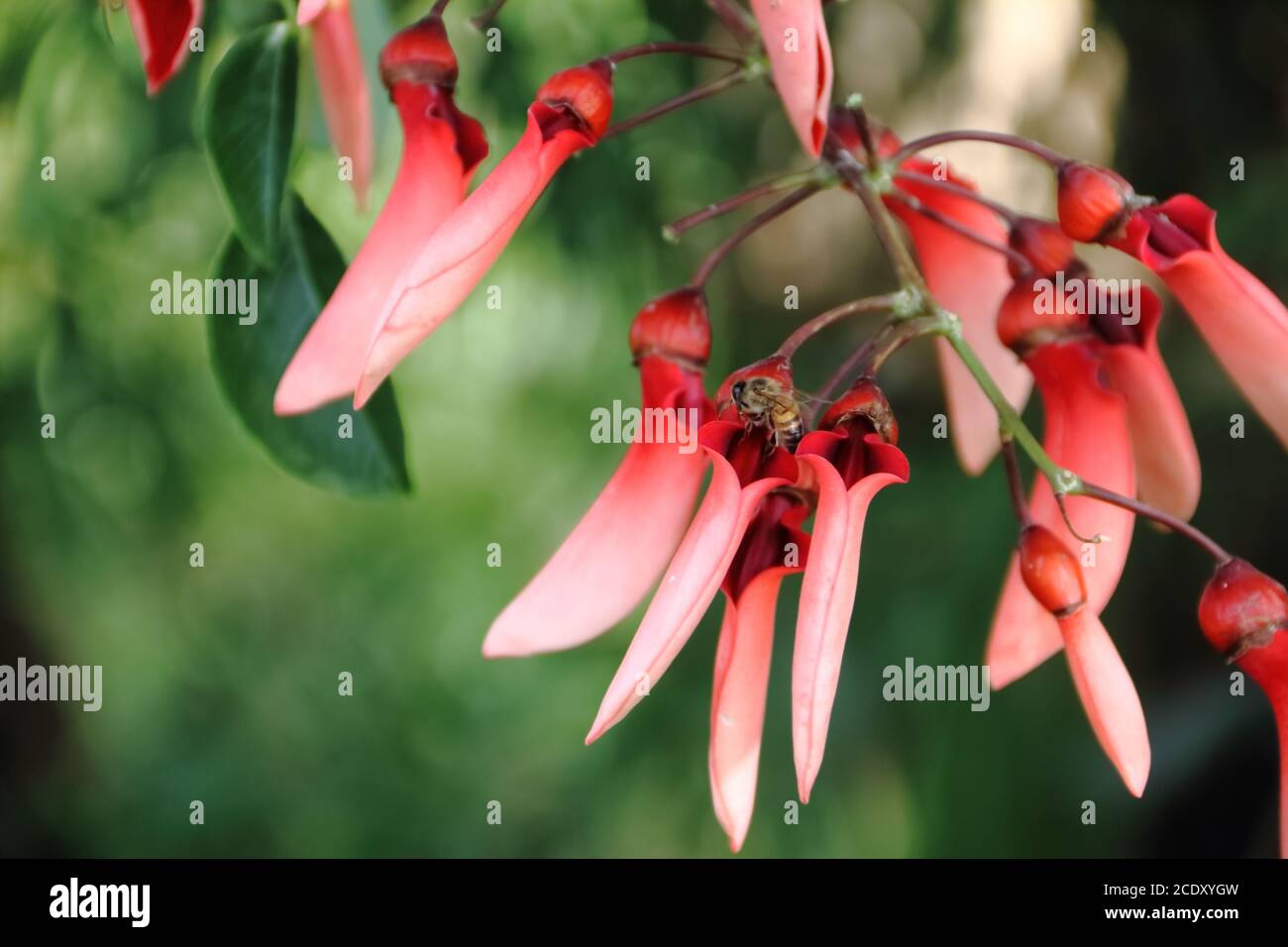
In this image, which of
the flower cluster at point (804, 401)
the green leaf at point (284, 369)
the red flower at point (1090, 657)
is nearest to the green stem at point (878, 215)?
the flower cluster at point (804, 401)

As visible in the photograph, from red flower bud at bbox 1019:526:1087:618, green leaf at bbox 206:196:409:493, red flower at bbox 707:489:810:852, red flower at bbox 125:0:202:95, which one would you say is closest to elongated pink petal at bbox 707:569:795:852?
red flower at bbox 707:489:810:852

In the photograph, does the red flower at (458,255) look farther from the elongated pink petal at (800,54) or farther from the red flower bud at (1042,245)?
the red flower bud at (1042,245)

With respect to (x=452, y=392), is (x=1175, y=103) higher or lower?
higher

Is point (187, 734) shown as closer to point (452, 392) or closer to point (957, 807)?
point (452, 392)

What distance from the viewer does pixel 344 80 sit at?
0.60 meters

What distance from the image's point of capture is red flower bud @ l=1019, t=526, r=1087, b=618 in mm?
468

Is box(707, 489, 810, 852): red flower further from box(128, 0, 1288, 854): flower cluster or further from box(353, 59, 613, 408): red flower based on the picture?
box(353, 59, 613, 408): red flower

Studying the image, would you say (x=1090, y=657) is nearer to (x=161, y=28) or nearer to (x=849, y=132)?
(x=849, y=132)

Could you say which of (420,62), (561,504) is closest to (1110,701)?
(420,62)

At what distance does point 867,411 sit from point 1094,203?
0.13 metres

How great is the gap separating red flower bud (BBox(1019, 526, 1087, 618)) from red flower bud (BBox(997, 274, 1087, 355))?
90 millimetres

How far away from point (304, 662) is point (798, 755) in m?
1.09
